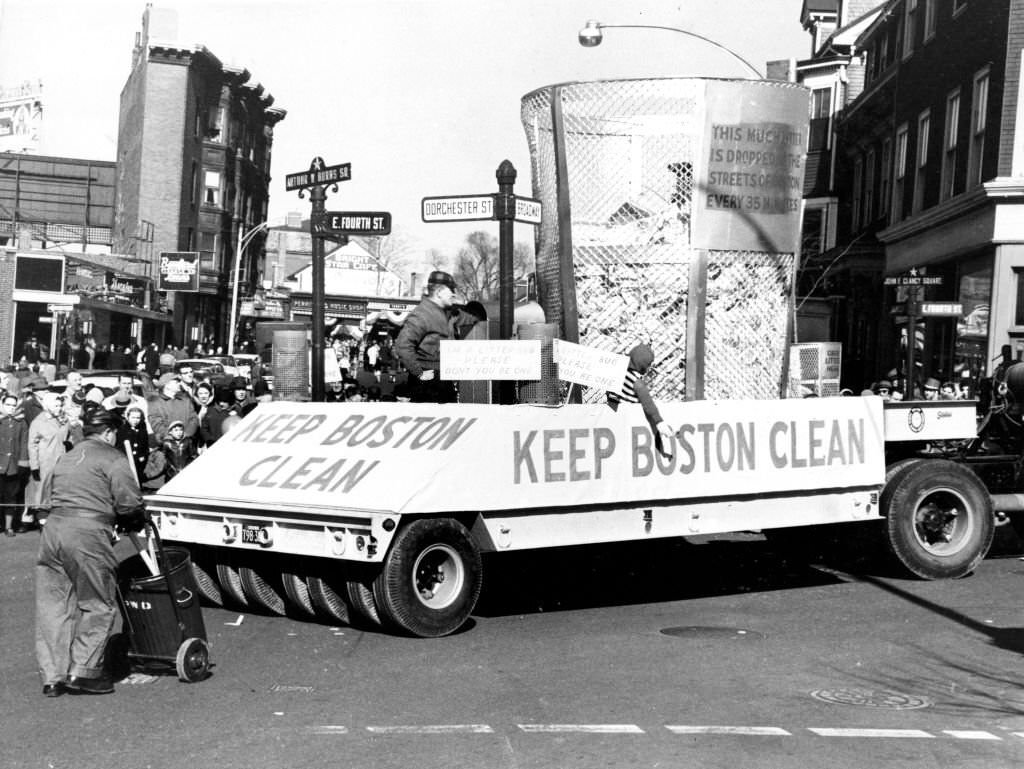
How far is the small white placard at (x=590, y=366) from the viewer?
1059 centimetres

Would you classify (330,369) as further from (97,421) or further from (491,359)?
(97,421)

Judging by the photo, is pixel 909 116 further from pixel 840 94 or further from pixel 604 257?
pixel 604 257

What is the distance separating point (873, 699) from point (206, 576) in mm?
5284

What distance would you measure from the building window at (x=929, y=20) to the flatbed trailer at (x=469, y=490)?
22110mm

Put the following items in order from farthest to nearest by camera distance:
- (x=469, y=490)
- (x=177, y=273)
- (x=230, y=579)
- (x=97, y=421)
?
1. (x=177, y=273)
2. (x=230, y=579)
3. (x=469, y=490)
4. (x=97, y=421)

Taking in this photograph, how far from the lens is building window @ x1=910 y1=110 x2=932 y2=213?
3203 cm

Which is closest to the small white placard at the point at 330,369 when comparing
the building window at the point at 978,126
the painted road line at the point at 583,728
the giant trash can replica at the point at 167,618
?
the giant trash can replica at the point at 167,618

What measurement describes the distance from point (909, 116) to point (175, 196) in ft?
135

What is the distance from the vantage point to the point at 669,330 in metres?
12.1

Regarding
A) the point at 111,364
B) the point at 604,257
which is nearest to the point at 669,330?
the point at 604,257

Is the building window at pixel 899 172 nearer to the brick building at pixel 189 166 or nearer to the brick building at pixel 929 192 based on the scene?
the brick building at pixel 929 192

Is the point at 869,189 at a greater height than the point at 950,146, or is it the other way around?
the point at 869,189

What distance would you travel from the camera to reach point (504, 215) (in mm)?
11414

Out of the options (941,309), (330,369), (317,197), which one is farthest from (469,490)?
(941,309)
